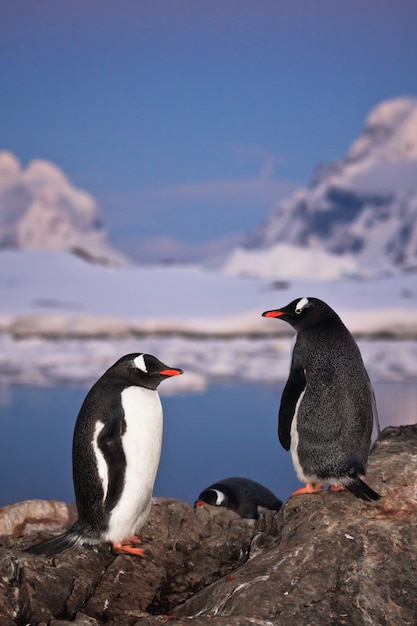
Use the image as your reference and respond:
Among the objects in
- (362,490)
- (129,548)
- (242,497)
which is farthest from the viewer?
(242,497)

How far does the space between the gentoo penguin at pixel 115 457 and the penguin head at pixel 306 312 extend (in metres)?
0.50

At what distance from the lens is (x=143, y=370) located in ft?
9.31

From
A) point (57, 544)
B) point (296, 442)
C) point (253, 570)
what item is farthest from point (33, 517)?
point (253, 570)

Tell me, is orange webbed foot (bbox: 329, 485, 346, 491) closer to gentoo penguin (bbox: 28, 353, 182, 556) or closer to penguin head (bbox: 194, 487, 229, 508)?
gentoo penguin (bbox: 28, 353, 182, 556)

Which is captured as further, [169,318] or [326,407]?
[169,318]

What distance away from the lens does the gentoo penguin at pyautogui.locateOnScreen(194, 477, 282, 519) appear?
3.79 meters

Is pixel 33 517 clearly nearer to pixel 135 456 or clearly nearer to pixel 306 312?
pixel 135 456

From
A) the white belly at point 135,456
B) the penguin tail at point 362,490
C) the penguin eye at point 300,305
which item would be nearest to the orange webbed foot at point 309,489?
the penguin tail at point 362,490

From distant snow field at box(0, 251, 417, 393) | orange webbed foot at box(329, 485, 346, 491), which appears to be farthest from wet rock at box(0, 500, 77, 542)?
distant snow field at box(0, 251, 417, 393)

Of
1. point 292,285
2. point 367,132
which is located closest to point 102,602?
point 292,285

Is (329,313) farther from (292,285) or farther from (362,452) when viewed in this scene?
(292,285)

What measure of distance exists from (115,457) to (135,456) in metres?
0.07

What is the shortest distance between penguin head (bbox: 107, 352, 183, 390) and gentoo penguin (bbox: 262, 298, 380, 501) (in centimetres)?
45

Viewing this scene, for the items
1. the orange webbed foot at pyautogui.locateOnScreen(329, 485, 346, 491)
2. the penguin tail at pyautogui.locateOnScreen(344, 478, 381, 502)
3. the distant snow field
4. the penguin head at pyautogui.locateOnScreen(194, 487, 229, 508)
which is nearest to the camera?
the penguin tail at pyautogui.locateOnScreen(344, 478, 381, 502)
